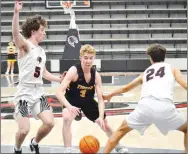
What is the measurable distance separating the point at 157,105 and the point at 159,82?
0.25 m

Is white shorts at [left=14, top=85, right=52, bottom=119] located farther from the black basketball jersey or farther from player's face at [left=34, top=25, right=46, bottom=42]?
player's face at [left=34, top=25, right=46, bottom=42]

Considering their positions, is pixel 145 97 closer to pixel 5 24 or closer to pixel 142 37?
pixel 142 37

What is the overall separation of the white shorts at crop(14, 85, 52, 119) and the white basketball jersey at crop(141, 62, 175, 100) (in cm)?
110

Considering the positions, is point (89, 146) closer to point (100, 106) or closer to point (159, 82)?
point (100, 106)

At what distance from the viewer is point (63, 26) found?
1938 centimetres

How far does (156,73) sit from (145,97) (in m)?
0.27

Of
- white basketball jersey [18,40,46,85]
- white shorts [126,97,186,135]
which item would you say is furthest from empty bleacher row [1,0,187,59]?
white shorts [126,97,186,135]

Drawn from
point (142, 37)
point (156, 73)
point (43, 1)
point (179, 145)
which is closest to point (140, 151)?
point (179, 145)

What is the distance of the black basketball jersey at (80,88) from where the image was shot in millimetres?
3719

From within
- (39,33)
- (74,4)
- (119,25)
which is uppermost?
(74,4)

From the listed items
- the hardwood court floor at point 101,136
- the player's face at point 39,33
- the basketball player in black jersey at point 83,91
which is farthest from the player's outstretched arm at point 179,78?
the player's face at point 39,33

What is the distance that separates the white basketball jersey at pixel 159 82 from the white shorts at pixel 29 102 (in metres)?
1.10

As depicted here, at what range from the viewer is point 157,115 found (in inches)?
123

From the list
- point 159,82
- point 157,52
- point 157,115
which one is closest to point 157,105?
point 157,115
